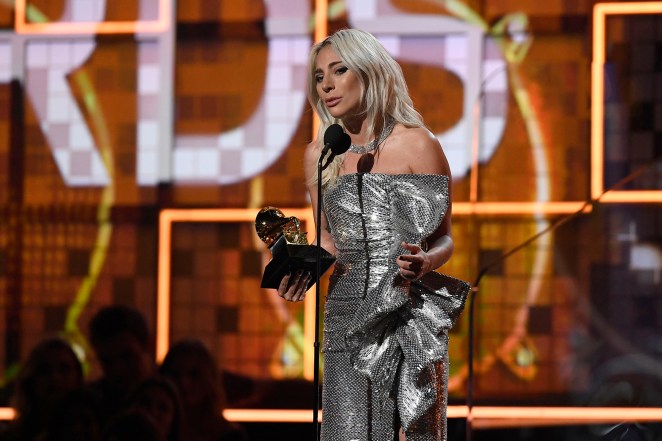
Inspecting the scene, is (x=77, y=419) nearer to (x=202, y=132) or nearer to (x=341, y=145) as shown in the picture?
(x=202, y=132)

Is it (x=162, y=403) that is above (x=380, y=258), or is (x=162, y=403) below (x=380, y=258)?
below

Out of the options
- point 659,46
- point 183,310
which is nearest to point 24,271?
point 183,310

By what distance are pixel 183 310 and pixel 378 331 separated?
158cm

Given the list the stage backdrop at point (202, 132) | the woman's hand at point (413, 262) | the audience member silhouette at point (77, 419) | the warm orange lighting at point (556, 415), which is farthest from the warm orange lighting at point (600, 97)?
the audience member silhouette at point (77, 419)

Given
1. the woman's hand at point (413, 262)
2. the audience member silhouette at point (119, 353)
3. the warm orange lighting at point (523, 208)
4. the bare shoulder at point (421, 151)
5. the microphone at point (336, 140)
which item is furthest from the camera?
the audience member silhouette at point (119, 353)

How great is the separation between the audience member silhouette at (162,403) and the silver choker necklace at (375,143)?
1590 millimetres

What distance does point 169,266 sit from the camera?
342cm

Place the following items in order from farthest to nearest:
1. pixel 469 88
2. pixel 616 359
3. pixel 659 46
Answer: pixel 469 88, pixel 659 46, pixel 616 359

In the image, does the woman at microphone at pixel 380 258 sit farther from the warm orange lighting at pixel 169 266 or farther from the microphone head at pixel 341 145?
the warm orange lighting at pixel 169 266

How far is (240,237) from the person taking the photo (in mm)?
3418

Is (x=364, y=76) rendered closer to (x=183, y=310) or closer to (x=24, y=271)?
(x=183, y=310)

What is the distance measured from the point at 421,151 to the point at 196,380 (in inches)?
65.1

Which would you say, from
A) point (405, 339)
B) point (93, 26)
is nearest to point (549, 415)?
point (405, 339)

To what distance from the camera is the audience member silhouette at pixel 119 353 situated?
3412mm
